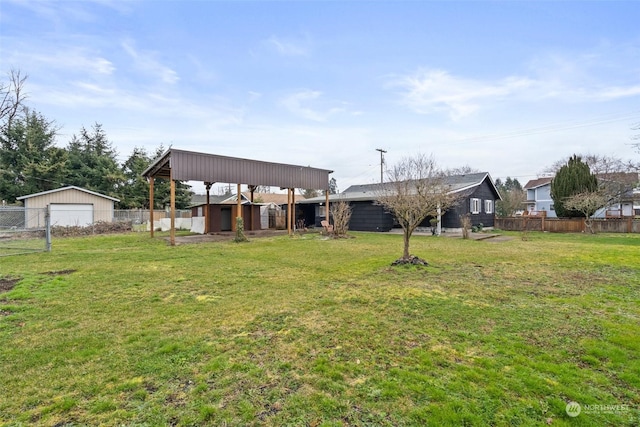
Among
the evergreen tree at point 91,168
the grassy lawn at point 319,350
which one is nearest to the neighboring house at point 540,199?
the grassy lawn at point 319,350

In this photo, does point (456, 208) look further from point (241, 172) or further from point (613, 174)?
point (613, 174)

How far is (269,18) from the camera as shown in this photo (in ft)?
35.6

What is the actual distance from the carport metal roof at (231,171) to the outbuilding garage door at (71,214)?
7527 mm

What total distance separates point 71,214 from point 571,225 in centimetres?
3225

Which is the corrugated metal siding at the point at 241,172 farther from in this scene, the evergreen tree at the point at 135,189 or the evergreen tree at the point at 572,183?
the evergreen tree at the point at 135,189

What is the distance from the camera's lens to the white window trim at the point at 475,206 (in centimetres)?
1892

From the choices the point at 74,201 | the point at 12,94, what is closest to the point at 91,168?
the point at 74,201

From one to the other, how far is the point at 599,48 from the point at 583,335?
12309 mm

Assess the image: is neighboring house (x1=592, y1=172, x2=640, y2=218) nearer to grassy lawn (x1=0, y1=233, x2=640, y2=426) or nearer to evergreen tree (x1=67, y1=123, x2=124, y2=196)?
grassy lawn (x1=0, y1=233, x2=640, y2=426)

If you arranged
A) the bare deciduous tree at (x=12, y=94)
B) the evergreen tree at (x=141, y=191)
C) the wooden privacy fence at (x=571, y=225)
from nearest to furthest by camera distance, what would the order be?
the bare deciduous tree at (x=12, y=94), the wooden privacy fence at (x=571, y=225), the evergreen tree at (x=141, y=191)

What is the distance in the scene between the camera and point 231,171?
15.1 m

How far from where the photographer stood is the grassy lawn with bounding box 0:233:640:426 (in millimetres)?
2148

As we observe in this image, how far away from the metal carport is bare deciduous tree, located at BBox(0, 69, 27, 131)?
7500 mm

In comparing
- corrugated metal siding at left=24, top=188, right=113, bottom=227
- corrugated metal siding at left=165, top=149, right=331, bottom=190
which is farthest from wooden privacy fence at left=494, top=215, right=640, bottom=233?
Result: corrugated metal siding at left=24, top=188, right=113, bottom=227
